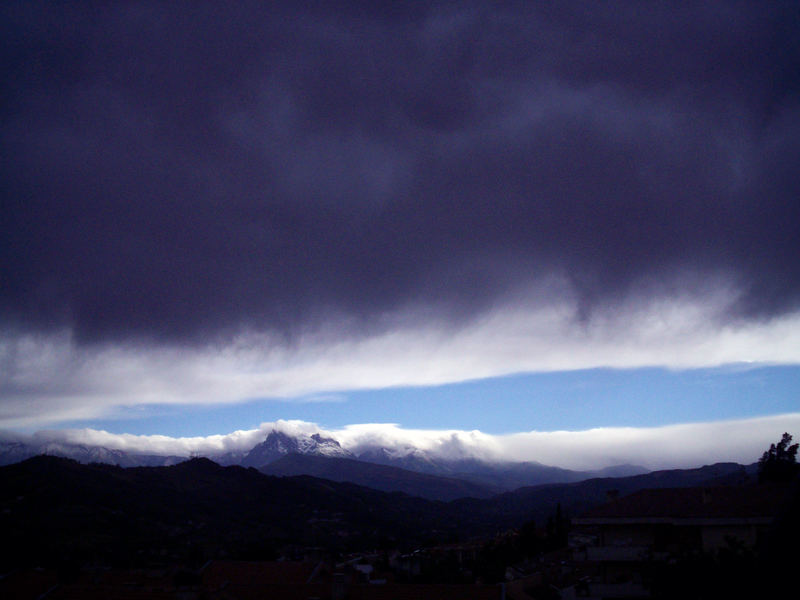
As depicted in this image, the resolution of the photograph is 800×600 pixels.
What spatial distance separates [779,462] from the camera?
7719 centimetres

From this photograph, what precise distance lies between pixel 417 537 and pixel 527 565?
3353 inches

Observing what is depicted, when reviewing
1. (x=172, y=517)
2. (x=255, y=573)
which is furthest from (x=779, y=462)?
(x=172, y=517)

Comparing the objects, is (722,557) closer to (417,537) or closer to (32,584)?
(32,584)

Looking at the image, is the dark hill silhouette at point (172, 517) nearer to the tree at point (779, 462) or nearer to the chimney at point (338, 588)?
the tree at point (779, 462)

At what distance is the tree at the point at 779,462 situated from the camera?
233 ft

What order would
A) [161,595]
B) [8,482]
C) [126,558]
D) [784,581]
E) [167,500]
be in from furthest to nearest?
1. [167,500]
2. [8,482]
3. [126,558]
4. [161,595]
5. [784,581]

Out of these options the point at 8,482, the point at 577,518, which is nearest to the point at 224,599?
the point at 577,518

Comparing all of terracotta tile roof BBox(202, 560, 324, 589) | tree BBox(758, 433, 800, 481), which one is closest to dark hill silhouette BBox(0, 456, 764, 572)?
tree BBox(758, 433, 800, 481)

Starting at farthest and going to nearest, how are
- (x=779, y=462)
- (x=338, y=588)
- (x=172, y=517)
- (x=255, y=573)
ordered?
(x=172, y=517) → (x=779, y=462) → (x=255, y=573) → (x=338, y=588)

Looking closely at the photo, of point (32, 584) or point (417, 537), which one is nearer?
point (32, 584)

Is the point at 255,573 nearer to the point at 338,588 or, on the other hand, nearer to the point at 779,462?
the point at 338,588

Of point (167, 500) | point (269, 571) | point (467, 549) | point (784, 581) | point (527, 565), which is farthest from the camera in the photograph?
point (167, 500)

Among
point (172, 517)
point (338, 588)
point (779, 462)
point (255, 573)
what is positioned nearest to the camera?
point (338, 588)

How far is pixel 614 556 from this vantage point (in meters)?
36.6
